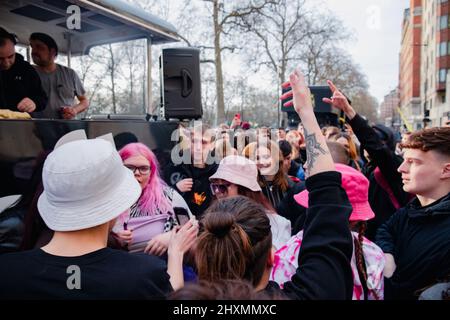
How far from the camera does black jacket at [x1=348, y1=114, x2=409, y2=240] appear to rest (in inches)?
104

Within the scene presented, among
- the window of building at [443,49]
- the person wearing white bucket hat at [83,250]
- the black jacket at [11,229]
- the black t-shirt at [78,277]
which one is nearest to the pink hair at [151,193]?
the black jacket at [11,229]

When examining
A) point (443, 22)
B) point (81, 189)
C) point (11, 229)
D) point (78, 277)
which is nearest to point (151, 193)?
point (11, 229)

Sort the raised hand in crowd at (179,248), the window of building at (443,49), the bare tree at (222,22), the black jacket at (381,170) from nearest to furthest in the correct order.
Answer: the raised hand in crowd at (179,248) < the black jacket at (381,170) < the bare tree at (222,22) < the window of building at (443,49)

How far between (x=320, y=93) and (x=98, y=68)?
1180 cm

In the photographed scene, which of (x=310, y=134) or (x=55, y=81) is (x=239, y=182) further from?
(x=55, y=81)

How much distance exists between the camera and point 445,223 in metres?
1.95

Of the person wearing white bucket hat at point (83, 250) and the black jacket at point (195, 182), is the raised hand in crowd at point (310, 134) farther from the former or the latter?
the black jacket at point (195, 182)

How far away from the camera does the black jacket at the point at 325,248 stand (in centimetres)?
124

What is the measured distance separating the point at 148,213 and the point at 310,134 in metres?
1.51

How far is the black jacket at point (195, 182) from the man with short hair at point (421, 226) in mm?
1891

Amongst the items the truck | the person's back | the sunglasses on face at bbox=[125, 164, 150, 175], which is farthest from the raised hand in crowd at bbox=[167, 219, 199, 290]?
the truck

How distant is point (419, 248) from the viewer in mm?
1947
